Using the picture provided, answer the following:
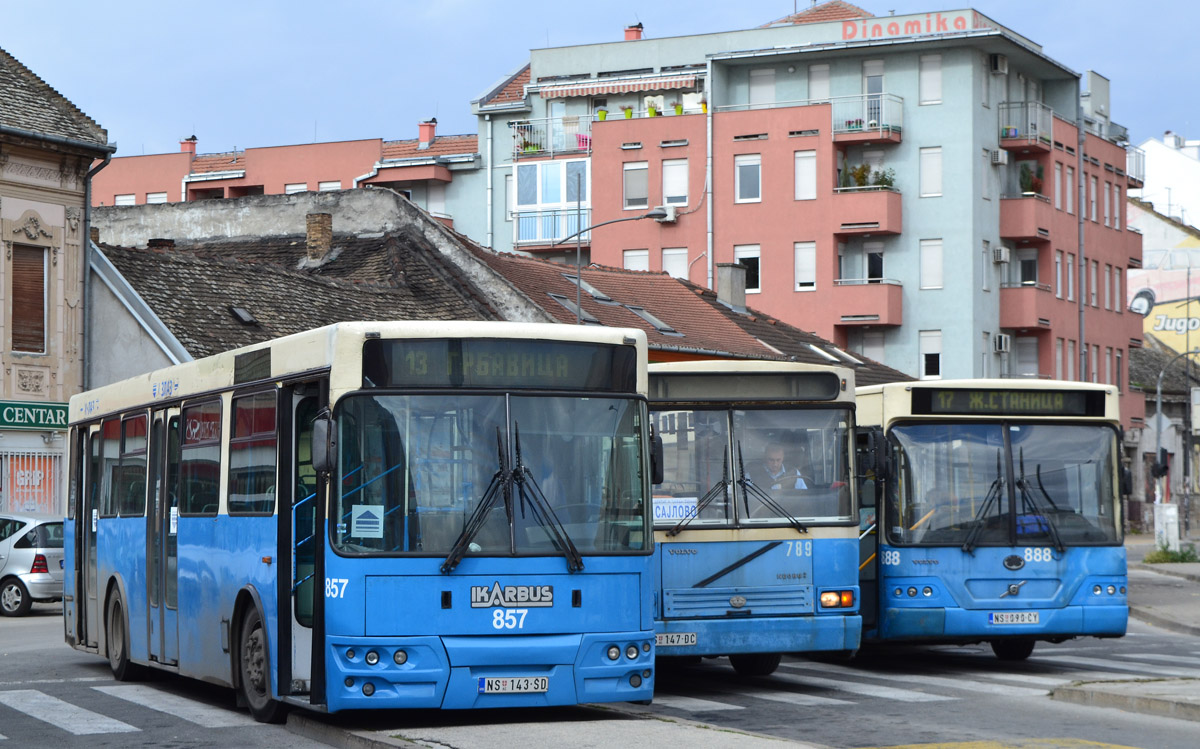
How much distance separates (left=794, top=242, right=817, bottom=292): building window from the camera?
6456 centimetres

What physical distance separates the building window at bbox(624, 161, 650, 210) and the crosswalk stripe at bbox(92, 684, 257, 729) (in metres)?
52.1

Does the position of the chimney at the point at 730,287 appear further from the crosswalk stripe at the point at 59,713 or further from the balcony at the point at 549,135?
the crosswalk stripe at the point at 59,713

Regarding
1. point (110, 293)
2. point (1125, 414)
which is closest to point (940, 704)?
point (110, 293)

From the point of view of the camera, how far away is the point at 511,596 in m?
11.5

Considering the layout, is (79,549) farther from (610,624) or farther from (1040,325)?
(1040,325)

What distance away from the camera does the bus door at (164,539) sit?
14.9m

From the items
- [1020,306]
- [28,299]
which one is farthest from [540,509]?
[1020,306]

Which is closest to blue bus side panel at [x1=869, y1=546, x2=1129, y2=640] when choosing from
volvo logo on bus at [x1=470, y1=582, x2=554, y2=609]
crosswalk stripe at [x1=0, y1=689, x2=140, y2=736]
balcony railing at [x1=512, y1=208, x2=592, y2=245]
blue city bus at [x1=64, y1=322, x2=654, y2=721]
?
blue city bus at [x1=64, y1=322, x2=654, y2=721]

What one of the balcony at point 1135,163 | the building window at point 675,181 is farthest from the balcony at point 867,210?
the balcony at point 1135,163

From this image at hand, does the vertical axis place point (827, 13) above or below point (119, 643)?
above

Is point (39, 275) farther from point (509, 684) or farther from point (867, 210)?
point (867, 210)

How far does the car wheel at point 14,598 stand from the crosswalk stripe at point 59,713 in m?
13.0

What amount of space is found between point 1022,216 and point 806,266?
8.12 metres

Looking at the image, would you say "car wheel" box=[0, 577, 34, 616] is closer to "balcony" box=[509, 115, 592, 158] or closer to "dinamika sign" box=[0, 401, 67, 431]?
"dinamika sign" box=[0, 401, 67, 431]
